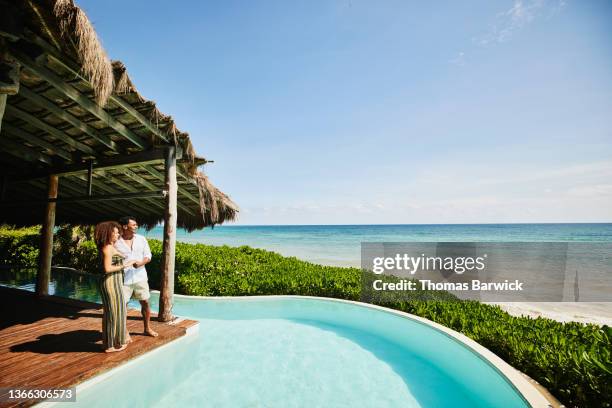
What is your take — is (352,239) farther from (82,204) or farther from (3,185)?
(3,185)

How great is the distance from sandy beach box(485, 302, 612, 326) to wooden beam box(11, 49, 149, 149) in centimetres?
1340

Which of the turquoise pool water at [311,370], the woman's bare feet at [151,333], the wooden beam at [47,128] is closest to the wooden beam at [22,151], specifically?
the wooden beam at [47,128]

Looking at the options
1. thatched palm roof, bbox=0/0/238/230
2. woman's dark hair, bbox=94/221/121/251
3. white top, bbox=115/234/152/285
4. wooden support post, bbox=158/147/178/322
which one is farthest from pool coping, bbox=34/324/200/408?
thatched palm roof, bbox=0/0/238/230

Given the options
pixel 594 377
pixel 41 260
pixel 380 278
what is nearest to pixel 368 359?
pixel 594 377

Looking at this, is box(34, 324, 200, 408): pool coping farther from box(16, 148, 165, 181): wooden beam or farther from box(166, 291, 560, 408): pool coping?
box(166, 291, 560, 408): pool coping

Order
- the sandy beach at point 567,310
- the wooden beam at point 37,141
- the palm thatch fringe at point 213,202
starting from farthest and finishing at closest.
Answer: the sandy beach at point 567,310 → the palm thatch fringe at point 213,202 → the wooden beam at point 37,141

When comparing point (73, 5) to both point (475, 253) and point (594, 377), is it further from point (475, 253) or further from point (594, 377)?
point (475, 253)

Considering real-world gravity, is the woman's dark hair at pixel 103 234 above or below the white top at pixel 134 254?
above

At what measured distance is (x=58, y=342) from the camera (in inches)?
160

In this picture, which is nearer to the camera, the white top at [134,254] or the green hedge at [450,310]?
the green hedge at [450,310]

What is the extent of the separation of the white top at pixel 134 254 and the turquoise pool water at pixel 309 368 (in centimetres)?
116

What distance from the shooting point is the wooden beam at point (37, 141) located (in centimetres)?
493

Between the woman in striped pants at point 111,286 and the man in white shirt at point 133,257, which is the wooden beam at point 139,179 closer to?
the man in white shirt at point 133,257

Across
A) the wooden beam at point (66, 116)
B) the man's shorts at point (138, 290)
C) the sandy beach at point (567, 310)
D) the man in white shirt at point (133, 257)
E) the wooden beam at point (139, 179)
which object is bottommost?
the sandy beach at point (567, 310)
